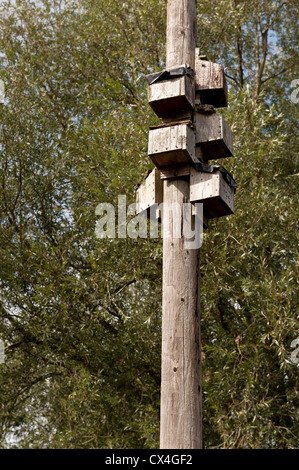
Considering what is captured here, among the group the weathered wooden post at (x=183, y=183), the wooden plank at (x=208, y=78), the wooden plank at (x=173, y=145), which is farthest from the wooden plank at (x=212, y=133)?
the wooden plank at (x=208, y=78)

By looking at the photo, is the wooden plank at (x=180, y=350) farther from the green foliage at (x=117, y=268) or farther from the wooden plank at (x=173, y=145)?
the green foliage at (x=117, y=268)

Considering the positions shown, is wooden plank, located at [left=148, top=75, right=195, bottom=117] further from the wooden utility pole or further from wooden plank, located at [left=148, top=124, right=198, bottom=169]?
the wooden utility pole

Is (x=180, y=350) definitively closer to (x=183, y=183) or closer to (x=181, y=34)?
(x=183, y=183)

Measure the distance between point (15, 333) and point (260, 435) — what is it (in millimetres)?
4533

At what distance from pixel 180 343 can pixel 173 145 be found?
1.58m

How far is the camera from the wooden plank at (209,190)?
15.5 ft

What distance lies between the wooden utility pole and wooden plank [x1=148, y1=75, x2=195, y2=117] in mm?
638

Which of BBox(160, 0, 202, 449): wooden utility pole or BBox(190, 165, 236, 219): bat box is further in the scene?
BBox(190, 165, 236, 219): bat box

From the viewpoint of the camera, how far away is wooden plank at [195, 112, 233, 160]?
496 centimetres

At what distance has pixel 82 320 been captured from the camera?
988cm

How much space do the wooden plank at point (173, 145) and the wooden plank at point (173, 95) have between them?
22 cm

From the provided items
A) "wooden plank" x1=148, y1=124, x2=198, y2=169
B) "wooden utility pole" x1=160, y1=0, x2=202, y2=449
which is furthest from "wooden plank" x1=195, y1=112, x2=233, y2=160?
"wooden utility pole" x1=160, y1=0, x2=202, y2=449

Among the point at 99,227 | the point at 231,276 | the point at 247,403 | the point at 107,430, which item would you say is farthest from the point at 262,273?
the point at 107,430

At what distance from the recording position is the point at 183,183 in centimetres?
488
